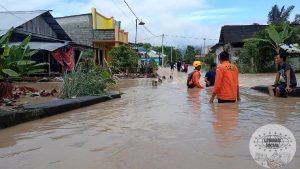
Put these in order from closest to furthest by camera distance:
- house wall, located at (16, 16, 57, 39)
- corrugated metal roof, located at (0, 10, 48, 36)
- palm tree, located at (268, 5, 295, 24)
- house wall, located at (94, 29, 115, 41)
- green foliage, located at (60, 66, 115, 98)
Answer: green foliage, located at (60, 66, 115, 98) < corrugated metal roof, located at (0, 10, 48, 36) < house wall, located at (16, 16, 57, 39) < house wall, located at (94, 29, 115, 41) < palm tree, located at (268, 5, 295, 24)

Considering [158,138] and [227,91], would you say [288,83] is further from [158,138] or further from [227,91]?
[158,138]

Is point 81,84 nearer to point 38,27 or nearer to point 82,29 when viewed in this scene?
point 38,27

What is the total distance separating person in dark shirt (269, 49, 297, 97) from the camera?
1027 centimetres

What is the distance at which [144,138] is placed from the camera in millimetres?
5680

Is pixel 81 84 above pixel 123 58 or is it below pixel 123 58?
below

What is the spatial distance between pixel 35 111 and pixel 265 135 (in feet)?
17.5

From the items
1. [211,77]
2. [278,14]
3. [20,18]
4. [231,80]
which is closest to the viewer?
[231,80]

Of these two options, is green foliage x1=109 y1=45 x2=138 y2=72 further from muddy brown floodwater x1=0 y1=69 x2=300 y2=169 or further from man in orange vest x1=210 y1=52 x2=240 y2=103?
man in orange vest x1=210 y1=52 x2=240 y2=103

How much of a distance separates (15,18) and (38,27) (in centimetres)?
202

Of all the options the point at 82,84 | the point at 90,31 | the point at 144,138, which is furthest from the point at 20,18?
the point at 144,138

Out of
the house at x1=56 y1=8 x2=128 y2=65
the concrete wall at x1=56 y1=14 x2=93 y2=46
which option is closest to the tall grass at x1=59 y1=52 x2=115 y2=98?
the house at x1=56 y1=8 x2=128 y2=65

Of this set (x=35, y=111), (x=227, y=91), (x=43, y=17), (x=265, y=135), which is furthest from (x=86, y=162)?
(x=43, y=17)

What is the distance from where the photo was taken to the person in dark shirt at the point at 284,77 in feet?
33.7

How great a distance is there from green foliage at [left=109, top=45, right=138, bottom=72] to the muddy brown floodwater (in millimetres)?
21085
